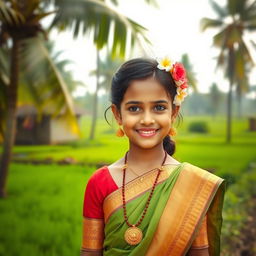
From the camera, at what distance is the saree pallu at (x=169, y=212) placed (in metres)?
1.24

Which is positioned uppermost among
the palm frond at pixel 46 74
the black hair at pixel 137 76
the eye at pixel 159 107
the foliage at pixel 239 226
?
the palm frond at pixel 46 74

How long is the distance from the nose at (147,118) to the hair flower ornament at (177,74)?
0.14 m

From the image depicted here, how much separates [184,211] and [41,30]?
12.5 feet

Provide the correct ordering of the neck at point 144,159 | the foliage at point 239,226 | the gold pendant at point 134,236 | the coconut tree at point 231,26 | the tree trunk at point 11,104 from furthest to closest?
the coconut tree at point 231,26
the tree trunk at point 11,104
the foliage at point 239,226
the neck at point 144,159
the gold pendant at point 134,236

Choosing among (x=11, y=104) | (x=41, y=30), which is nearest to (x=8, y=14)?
(x=41, y=30)

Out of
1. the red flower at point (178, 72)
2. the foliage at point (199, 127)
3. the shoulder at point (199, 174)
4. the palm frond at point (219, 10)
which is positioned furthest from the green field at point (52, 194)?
the foliage at point (199, 127)

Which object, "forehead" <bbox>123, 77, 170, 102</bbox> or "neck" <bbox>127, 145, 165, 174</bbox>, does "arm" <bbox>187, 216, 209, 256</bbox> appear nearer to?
"neck" <bbox>127, 145, 165, 174</bbox>

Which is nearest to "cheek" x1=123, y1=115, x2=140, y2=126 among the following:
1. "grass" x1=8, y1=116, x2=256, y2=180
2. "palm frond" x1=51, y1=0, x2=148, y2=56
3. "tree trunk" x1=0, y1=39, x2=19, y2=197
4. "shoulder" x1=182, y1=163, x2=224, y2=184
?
"shoulder" x1=182, y1=163, x2=224, y2=184

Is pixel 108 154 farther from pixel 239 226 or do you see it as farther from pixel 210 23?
pixel 210 23

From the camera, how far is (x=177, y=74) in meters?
1.30

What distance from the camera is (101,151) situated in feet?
37.9

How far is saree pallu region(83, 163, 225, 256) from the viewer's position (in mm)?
1237

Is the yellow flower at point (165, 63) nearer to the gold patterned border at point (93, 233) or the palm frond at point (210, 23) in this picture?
the gold patterned border at point (93, 233)

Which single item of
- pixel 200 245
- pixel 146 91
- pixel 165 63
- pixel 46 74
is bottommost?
pixel 200 245
